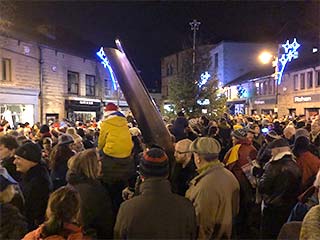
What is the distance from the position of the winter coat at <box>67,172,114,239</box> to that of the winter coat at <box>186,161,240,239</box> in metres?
0.92

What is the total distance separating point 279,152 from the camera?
563cm

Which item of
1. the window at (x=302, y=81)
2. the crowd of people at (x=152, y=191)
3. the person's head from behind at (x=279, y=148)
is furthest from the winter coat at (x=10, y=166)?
the window at (x=302, y=81)

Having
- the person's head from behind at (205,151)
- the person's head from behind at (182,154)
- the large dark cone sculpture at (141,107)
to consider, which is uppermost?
the large dark cone sculpture at (141,107)

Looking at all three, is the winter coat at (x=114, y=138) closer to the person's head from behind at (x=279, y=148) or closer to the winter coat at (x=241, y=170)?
the winter coat at (x=241, y=170)

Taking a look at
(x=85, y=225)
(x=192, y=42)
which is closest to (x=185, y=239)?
(x=85, y=225)

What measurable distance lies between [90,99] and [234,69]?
83.8ft

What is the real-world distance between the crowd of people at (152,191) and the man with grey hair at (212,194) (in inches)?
0.4

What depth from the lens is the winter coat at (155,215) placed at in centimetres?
336

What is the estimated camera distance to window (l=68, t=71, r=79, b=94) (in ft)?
94.9

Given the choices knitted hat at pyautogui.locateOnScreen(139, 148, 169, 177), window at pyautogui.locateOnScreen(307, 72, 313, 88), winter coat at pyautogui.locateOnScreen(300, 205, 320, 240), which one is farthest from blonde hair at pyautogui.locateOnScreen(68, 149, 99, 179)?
window at pyautogui.locateOnScreen(307, 72, 313, 88)

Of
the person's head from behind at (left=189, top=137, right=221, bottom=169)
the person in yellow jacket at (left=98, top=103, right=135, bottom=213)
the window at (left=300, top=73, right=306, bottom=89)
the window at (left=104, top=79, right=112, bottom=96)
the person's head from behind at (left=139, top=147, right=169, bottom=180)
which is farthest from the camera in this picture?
the window at (left=104, top=79, right=112, bottom=96)

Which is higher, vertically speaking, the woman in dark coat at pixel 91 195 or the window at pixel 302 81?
the window at pixel 302 81

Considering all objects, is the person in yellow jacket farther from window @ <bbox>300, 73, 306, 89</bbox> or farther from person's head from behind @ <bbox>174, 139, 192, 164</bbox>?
window @ <bbox>300, 73, 306, 89</bbox>

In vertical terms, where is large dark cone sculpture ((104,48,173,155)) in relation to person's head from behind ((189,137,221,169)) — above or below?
above
